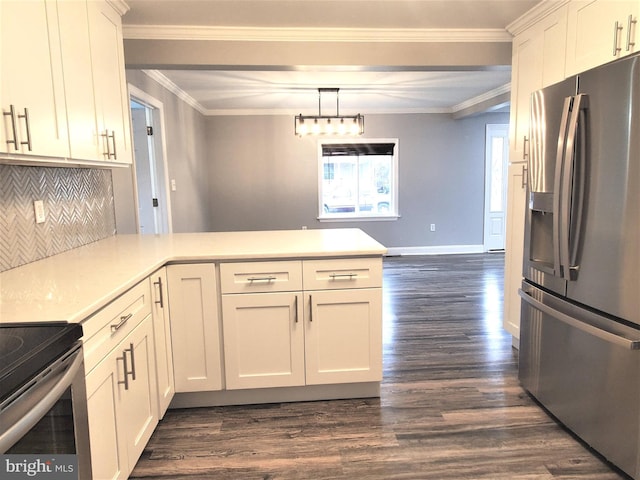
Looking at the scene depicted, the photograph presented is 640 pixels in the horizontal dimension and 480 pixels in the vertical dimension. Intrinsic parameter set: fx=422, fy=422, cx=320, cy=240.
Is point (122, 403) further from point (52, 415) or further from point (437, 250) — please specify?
point (437, 250)

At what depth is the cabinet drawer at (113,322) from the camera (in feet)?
4.50

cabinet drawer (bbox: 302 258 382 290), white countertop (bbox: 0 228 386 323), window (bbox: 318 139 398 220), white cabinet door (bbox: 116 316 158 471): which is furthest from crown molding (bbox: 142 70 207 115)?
white cabinet door (bbox: 116 316 158 471)

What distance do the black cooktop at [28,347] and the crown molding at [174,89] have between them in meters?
3.12

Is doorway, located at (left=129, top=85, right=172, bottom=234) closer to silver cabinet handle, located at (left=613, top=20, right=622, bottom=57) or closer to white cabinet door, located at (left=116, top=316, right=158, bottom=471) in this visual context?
white cabinet door, located at (left=116, top=316, right=158, bottom=471)

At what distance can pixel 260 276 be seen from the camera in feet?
7.48

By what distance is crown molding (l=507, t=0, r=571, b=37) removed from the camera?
2520mm

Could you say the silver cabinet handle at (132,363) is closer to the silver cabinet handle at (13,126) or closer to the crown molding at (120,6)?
the silver cabinet handle at (13,126)

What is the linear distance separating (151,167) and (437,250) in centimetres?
490

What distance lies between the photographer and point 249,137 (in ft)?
22.1

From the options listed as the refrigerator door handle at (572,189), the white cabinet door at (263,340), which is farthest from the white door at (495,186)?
the white cabinet door at (263,340)

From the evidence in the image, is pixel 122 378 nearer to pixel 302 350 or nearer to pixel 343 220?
pixel 302 350

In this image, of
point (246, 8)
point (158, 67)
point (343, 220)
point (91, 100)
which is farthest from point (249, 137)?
point (91, 100)

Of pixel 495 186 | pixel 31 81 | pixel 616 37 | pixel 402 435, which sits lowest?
pixel 402 435

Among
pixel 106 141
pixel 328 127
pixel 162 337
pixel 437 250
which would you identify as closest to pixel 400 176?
pixel 437 250
